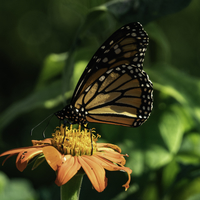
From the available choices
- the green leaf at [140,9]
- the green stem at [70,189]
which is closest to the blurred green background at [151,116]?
the green leaf at [140,9]

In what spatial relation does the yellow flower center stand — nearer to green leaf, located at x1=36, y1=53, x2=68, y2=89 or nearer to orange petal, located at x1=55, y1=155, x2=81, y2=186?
orange petal, located at x1=55, y1=155, x2=81, y2=186

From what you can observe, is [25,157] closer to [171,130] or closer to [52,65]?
[171,130]

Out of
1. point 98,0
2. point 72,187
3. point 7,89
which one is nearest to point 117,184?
point 72,187

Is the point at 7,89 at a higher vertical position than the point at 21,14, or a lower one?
lower

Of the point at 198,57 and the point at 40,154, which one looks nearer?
the point at 40,154

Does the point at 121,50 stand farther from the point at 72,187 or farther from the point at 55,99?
the point at 72,187

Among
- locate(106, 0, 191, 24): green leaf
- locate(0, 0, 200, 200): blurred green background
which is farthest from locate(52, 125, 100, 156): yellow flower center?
locate(106, 0, 191, 24): green leaf

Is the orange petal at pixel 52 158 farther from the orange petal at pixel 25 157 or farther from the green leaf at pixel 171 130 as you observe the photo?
the green leaf at pixel 171 130
